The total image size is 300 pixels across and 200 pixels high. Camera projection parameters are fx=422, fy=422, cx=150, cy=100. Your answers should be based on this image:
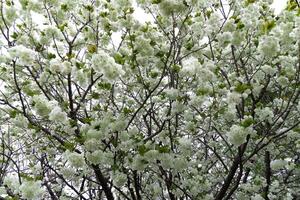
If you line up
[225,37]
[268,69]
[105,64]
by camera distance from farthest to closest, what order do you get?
[268,69] < [225,37] < [105,64]

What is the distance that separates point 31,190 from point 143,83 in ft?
5.23

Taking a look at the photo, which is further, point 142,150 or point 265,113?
point 265,113

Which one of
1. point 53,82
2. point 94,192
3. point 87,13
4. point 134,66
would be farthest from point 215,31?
point 94,192

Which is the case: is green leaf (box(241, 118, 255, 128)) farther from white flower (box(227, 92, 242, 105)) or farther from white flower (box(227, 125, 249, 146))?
white flower (box(227, 92, 242, 105))

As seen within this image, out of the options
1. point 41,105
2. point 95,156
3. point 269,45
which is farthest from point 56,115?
point 269,45

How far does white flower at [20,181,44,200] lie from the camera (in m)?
3.64

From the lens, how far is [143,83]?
4484mm

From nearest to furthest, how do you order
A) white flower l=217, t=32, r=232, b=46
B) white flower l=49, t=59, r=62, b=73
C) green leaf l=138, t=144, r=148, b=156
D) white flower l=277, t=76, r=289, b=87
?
white flower l=49, t=59, r=62, b=73 < green leaf l=138, t=144, r=148, b=156 < white flower l=217, t=32, r=232, b=46 < white flower l=277, t=76, r=289, b=87

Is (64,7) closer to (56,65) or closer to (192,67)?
(56,65)

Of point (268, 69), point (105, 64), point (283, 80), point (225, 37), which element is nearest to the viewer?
point (105, 64)

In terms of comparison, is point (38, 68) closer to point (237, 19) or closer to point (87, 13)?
point (87, 13)

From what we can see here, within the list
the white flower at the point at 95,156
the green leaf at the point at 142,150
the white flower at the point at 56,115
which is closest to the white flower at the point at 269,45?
the green leaf at the point at 142,150

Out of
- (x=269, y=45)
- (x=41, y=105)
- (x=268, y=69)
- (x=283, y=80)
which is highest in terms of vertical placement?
(x=283, y=80)

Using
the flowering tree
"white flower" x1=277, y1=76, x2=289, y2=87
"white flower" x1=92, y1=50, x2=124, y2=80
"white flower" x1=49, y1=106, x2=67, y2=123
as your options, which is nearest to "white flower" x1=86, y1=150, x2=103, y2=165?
the flowering tree
